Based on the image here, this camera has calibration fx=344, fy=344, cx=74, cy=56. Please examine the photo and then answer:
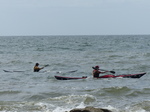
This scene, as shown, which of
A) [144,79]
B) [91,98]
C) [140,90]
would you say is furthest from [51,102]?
[144,79]

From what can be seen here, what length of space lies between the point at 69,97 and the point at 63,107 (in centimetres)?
177

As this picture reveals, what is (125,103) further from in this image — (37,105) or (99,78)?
(99,78)

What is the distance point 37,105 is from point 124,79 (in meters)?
7.77

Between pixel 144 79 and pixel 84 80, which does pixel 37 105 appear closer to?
pixel 84 80

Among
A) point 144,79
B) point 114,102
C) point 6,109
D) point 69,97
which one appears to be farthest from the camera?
point 144,79

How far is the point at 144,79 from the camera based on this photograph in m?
19.3

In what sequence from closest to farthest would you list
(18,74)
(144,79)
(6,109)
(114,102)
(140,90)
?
(6,109) → (114,102) → (140,90) → (144,79) → (18,74)

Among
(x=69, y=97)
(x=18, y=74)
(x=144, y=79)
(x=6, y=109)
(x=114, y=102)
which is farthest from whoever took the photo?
(x=18, y=74)

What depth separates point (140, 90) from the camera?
51.5ft

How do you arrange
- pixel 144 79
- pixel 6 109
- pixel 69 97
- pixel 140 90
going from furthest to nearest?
pixel 144 79, pixel 140 90, pixel 69 97, pixel 6 109

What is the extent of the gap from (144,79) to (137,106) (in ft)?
23.0

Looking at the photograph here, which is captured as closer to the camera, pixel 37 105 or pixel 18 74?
pixel 37 105

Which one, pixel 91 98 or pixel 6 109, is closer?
pixel 6 109

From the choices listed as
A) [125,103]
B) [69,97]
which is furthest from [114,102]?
[69,97]
